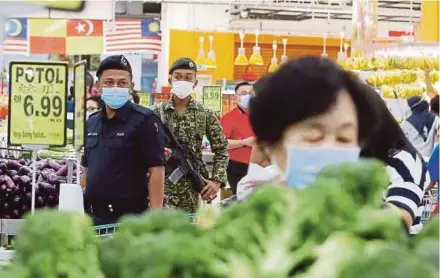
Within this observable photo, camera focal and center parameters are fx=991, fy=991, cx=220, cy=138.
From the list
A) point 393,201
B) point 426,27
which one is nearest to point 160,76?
point 426,27

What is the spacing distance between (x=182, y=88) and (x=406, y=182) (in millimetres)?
3840

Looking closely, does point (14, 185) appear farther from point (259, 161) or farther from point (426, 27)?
point (426, 27)

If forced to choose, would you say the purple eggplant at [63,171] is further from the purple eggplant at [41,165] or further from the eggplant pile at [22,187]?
the purple eggplant at [41,165]

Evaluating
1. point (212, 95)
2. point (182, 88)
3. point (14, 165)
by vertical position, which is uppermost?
point (182, 88)

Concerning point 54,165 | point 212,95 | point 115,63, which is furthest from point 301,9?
point 115,63

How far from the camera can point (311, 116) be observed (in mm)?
1726

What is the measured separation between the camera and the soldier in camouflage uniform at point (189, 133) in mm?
6074

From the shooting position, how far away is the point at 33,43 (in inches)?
664

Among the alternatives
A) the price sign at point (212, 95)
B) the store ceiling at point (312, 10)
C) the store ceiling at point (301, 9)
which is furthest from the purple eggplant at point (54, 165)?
the store ceiling at point (301, 9)

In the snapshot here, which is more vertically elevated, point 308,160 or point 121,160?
point 308,160

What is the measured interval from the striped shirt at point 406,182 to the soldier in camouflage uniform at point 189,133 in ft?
11.3

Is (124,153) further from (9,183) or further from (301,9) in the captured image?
(301,9)

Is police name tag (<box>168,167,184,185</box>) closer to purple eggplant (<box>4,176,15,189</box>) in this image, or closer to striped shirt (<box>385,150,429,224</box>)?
purple eggplant (<box>4,176,15,189</box>)

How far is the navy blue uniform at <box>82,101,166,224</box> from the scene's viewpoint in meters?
4.81
